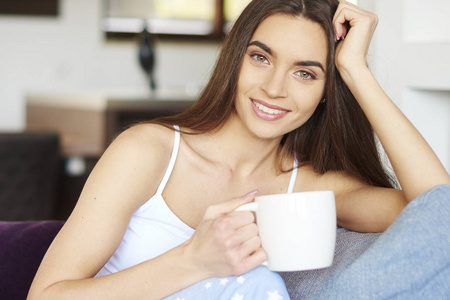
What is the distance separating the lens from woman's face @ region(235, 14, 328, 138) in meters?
1.27

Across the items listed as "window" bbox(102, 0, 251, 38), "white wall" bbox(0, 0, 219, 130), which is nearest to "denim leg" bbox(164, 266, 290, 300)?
"white wall" bbox(0, 0, 219, 130)

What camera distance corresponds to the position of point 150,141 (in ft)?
4.03

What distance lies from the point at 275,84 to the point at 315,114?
290 mm

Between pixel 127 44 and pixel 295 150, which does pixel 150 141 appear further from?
pixel 127 44

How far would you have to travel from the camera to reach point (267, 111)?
1.29m

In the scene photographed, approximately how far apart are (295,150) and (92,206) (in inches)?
23.0

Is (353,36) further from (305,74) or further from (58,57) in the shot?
(58,57)

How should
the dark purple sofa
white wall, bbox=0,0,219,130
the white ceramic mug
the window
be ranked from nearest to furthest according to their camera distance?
the white ceramic mug → the dark purple sofa → white wall, bbox=0,0,219,130 → the window

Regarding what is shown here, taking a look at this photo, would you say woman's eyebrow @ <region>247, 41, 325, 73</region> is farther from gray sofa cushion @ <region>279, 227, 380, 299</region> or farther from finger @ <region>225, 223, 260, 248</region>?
finger @ <region>225, 223, 260, 248</region>

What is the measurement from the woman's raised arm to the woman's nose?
128mm

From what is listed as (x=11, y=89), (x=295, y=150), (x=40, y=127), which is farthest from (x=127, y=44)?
(x=295, y=150)

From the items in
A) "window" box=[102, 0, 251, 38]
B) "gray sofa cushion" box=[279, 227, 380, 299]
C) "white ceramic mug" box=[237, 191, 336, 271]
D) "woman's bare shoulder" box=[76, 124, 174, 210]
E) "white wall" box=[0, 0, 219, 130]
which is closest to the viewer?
"white ceramic mug" box=[237, 191, 336, 271]

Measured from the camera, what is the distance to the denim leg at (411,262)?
0.91 m

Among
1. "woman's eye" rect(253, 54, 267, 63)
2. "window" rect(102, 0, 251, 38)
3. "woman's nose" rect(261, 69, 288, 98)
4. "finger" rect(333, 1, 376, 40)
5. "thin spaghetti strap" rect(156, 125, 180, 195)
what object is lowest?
"window" rect(102, 0, 251, 38)
